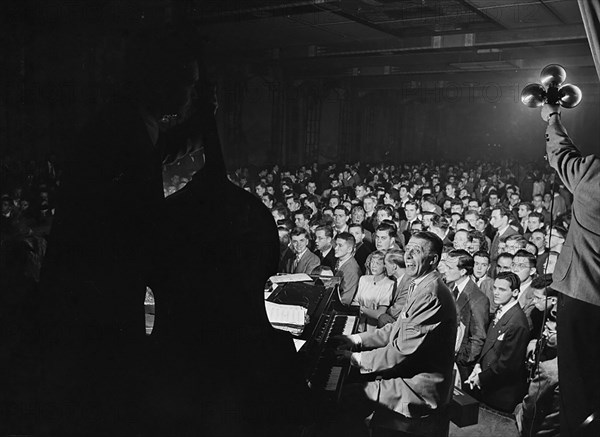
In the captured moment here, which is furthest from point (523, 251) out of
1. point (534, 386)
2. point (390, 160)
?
point (390, 160)

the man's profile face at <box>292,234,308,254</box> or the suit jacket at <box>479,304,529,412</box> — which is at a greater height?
the man's profile face at <box>292,234,308,254</box>

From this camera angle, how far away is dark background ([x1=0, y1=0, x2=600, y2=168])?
1.23 meters

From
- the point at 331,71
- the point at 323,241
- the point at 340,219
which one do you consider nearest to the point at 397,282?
the point at 323,241

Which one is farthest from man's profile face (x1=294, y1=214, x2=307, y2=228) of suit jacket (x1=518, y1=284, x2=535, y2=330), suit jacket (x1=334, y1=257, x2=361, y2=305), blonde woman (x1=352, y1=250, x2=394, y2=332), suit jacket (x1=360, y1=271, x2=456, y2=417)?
suit jacket (x1=360, y1=271, x2=456, y2=417)

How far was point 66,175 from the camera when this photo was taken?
3.08 feet

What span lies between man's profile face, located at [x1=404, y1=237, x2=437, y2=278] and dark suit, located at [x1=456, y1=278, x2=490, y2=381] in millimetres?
1323

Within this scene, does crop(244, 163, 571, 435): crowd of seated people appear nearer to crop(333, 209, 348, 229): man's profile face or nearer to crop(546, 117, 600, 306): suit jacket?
crop(333, 209, 348, 229): man's profile face

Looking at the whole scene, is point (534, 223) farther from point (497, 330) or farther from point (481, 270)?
point (497, 330)

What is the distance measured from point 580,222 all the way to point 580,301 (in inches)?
19.4

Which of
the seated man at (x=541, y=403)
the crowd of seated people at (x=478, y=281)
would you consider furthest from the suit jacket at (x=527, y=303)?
the seated man at (x=541, y=403)

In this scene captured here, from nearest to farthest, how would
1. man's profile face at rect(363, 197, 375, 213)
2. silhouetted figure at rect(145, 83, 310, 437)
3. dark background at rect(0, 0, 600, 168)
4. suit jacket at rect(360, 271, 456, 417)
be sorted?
silhouetted figure at rect(145, 83, 310, 437)
dark background at rect(0, 0, 600, 168)
suit jacket at rect(360, 271, 456, 417)
man's profile face at rect(363, 197, 375, 213)

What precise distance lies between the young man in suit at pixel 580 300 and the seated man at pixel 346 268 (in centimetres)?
277

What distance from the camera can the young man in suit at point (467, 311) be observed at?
16.2 feet

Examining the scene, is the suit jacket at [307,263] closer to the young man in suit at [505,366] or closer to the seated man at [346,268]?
the seated man at [346,268]
